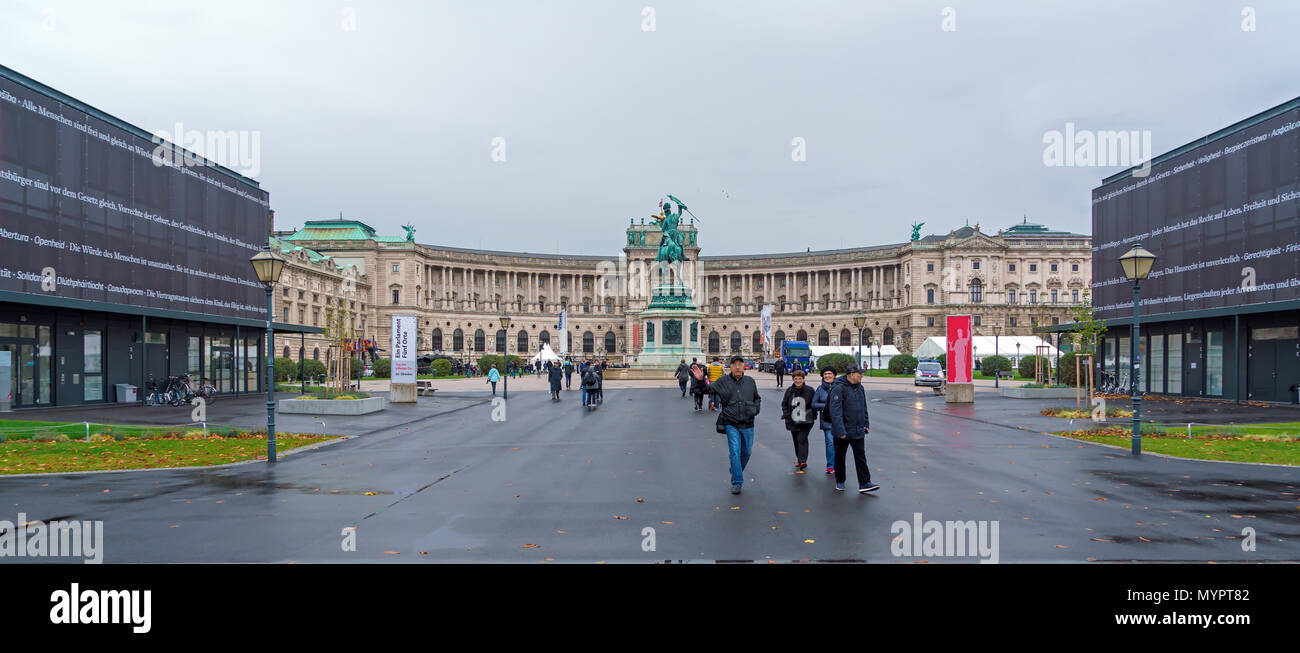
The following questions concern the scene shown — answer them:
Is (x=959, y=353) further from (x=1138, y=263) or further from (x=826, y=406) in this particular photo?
(x=826, y=406)

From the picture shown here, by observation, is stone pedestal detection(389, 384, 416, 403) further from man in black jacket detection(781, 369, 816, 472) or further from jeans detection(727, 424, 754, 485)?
jeans detection(727, 424, 754, 485)

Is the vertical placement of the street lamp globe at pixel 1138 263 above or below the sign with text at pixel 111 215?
below

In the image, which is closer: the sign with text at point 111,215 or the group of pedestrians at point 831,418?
the group of pedestrians at point 831,418

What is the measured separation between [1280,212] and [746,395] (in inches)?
1339

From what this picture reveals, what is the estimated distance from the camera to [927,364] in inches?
2087

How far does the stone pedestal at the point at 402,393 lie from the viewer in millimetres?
35344

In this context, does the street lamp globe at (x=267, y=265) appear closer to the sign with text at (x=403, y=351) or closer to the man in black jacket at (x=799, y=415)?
the man in black jacket at (x=799, y=415)

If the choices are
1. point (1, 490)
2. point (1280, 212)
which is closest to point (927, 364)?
point (1280, 212)

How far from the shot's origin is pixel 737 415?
12656mm

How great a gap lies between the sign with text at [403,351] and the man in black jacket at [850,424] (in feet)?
86.6

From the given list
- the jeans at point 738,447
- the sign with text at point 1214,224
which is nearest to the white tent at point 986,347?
the sign with text at point 1214,224

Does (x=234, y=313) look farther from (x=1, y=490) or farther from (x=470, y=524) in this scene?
(x=470, y=524)
